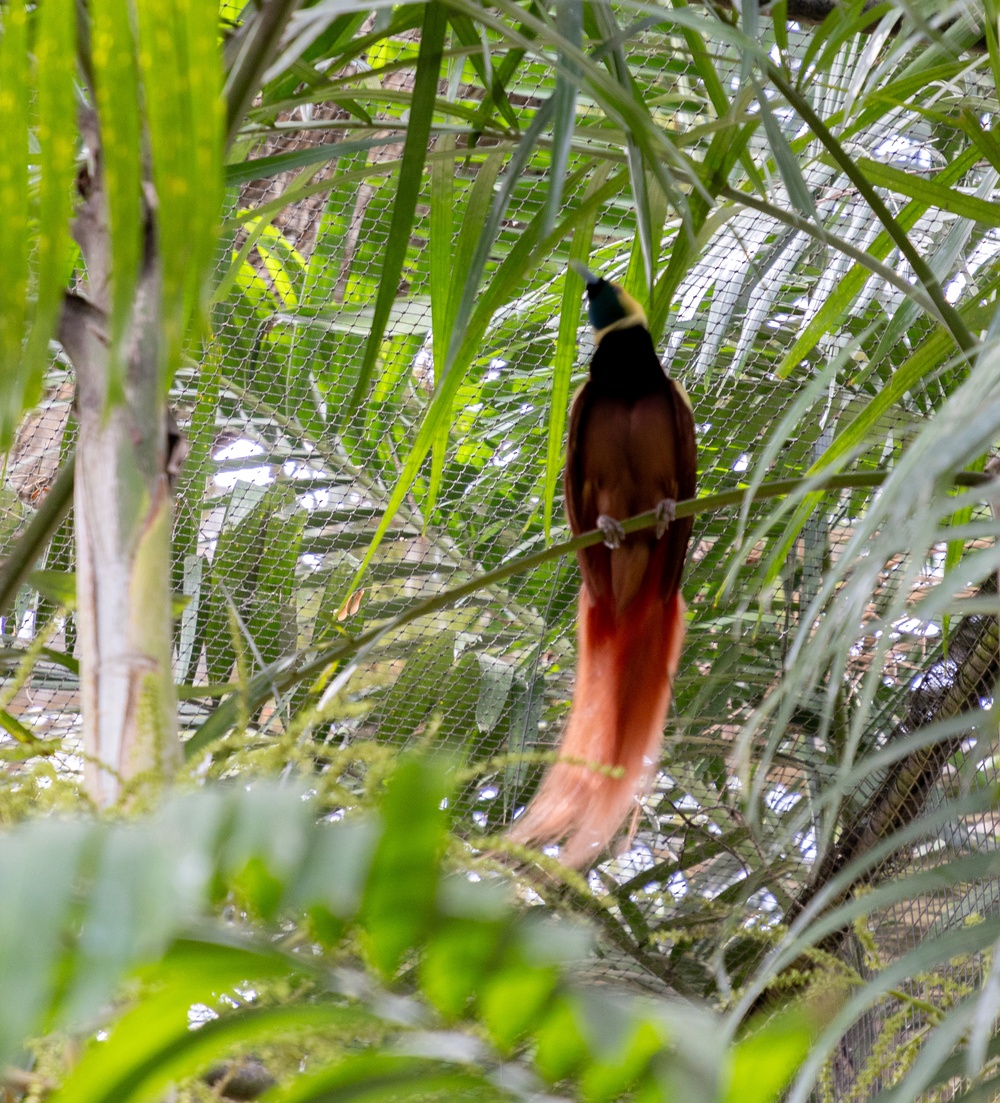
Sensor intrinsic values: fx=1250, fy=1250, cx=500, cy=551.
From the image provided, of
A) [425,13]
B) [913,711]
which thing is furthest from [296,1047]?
[913,711]

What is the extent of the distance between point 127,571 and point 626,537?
A: 1.44 m

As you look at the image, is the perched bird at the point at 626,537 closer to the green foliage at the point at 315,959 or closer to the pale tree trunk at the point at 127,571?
the pale tree trunk at the point at 127,571

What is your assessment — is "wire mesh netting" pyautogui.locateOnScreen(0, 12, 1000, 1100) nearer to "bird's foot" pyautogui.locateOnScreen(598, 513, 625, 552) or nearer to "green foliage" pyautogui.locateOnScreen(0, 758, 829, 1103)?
"bird's foot" pyautogui.locateOnScreen(598, 513, 625, 552)

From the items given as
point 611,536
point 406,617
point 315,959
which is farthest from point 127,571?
point 611,536

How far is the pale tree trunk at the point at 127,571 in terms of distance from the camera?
0.57 metres

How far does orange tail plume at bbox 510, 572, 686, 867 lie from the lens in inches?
54.8

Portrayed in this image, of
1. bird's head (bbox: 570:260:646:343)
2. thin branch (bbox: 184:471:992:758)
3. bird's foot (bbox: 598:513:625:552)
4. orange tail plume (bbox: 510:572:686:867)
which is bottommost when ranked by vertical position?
orange tail plume (bbox: 510:572:686:867)

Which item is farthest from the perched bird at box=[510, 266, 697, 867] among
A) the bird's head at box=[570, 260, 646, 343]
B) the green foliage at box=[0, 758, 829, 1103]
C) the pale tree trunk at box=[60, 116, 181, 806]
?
the green foliage at box=[0, 758, 829, 1103]

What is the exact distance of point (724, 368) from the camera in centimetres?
213

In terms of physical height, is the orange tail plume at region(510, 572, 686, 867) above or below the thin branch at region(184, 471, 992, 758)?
A: below

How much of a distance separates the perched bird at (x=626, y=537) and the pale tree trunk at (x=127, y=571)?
1.08 m

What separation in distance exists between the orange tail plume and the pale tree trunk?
2.55 ft

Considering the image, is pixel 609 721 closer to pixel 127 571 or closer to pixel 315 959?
pixel 127 571

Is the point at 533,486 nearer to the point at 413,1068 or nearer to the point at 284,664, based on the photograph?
the point at 284,664
